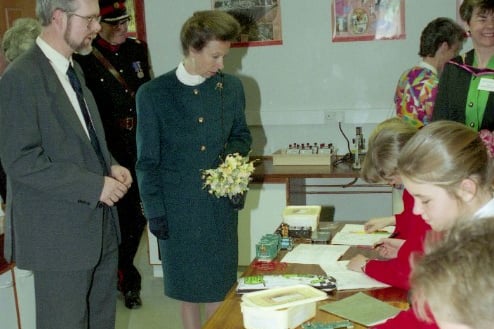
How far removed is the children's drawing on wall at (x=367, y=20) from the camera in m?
4.30

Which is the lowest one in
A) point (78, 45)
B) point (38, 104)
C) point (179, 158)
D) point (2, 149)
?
point (179, 158)

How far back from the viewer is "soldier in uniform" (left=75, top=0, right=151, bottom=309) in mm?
3705

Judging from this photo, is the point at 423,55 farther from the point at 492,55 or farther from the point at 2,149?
the point at 2,149

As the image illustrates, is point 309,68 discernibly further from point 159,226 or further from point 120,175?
point 120,175

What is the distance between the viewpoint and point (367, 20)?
14.3 feet

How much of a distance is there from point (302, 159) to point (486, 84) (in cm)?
171

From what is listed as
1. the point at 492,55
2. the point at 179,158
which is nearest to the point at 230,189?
the point at 179,158

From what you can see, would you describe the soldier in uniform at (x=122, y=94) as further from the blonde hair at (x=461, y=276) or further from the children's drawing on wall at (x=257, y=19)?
the blonde hair at (x=461, y=276)

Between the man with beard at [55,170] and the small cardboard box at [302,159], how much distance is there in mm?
2142

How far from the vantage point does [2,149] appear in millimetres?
1985

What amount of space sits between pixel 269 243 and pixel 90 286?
740mm

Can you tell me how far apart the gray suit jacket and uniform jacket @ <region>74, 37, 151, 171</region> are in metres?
1.63

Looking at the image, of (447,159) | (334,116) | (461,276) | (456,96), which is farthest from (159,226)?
(334,116)

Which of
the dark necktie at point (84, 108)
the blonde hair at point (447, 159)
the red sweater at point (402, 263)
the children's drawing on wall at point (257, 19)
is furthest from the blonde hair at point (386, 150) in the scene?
the children's drawing on wall at point (257, 19)
